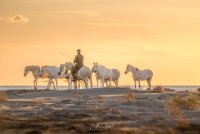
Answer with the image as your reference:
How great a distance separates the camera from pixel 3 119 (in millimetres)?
12023

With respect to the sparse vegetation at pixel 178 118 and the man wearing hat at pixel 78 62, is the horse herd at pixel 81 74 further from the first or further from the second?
the sparse vegetation at pixel 178 118

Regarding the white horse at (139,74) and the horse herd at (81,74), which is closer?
the horse herd at (81,74)

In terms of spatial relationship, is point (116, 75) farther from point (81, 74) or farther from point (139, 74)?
point (81, 74)

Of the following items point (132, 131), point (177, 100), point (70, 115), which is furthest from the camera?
point (177, 100)

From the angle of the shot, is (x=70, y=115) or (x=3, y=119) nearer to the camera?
(x=3, y=119)

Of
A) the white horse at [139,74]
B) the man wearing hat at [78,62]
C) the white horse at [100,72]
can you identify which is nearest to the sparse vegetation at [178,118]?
the man wearing hat at [78,62]

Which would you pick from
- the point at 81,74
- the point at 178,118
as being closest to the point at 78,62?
the point at 81,74

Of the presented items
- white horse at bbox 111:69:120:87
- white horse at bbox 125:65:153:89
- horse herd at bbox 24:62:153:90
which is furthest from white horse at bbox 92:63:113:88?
white horse at bbox 111:69:120:87

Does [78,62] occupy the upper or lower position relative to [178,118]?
upper

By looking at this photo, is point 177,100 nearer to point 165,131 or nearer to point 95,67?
point 165,131

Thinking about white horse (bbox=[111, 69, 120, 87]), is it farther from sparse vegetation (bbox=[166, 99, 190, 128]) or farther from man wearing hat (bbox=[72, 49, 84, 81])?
sparse vegetation (bbox=[166, 99, 190, 128])

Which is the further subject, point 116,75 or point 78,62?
point 116,75

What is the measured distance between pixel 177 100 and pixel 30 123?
801 cm

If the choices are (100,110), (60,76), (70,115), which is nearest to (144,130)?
(70,115)
